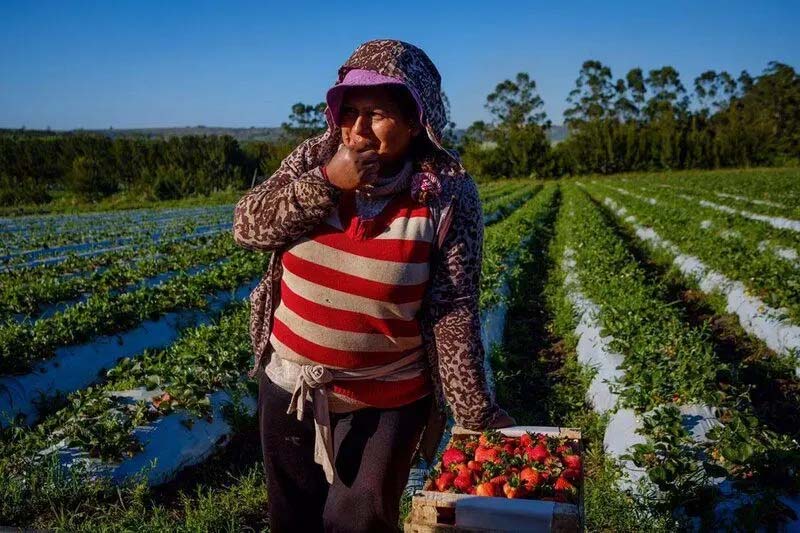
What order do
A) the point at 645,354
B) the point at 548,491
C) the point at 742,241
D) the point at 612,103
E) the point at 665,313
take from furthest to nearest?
the point at 612,103, the point at 742,241, the point at 665,313, the point at 645,354, the point at 548,491

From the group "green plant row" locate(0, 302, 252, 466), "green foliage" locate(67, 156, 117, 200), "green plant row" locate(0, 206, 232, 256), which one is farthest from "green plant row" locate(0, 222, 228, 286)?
"green foliage" locate(67, 156, 117, 200)

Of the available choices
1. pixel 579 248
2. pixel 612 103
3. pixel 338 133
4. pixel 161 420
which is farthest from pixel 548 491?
pixel 612 103

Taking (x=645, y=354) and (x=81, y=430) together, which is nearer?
(x=81, y=430)

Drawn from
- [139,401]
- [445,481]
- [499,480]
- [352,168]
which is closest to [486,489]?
[499,480]

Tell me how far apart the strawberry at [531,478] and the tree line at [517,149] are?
27107 mm

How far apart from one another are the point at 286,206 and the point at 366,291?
1.06 feet

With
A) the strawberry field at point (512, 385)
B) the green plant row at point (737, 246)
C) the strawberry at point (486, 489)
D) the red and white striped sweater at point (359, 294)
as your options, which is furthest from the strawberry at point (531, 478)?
the green plant row at point (737, 246)

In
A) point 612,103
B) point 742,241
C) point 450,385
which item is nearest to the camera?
point 450,385

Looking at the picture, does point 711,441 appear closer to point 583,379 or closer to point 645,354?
point 645,354

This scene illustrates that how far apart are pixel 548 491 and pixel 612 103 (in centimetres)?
7850

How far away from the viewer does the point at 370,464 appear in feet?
6.00

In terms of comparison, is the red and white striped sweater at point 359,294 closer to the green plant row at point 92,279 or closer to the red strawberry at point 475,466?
the red strawberry at point 475,466

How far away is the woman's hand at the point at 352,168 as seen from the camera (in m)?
1.62

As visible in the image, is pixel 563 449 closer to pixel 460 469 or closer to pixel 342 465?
pixel 460 469
